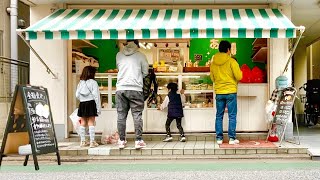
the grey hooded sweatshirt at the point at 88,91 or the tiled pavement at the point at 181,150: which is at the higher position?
the grey hooded sweatshirt at the point at 88,91

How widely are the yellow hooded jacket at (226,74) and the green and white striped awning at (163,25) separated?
0.79 m

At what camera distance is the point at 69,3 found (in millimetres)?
9648

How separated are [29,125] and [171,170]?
7.53ft

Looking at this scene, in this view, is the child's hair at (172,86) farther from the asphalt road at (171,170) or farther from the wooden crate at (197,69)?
the asphalt road at (171,170)

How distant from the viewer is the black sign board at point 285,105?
847 centimetres

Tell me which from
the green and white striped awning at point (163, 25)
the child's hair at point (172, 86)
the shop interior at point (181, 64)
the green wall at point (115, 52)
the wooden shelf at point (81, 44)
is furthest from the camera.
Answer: the green wall at point (115, 52)

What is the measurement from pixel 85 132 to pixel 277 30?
428 cm

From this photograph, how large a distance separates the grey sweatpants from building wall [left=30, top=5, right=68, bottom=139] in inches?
74.7

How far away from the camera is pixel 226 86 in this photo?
8.63 meters

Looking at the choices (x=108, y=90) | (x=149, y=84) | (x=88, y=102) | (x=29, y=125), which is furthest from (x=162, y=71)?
(x=29, y=125)

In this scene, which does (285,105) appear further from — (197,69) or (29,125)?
(29,125)

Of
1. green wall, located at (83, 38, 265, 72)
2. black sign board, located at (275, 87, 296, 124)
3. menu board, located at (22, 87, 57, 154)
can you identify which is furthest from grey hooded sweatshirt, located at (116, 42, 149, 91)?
black sign board, located at (275, 87, 296, 124)

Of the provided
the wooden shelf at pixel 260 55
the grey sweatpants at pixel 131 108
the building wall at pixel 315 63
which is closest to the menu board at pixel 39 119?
the grey sweatpants at pixel 131 108

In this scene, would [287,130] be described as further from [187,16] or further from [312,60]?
[312,60]
